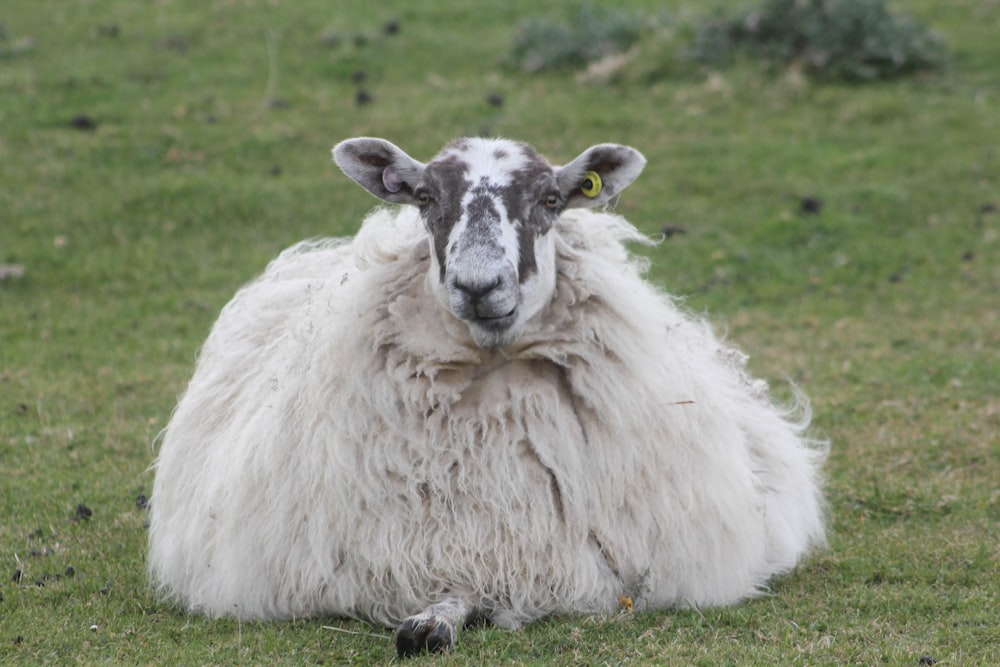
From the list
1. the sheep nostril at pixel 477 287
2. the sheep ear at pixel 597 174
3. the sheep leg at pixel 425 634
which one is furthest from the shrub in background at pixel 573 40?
the sheep leg at pixel 425 634

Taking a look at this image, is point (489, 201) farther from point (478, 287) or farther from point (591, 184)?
point (591, 184)

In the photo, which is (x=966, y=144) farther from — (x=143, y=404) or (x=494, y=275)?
(x=494, y=275)

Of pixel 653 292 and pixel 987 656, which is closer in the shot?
pixel 987 656

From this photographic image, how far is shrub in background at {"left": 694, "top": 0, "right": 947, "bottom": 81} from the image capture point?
15523 millimetres

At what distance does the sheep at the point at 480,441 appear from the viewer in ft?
18.1

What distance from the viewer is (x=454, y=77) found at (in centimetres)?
1627

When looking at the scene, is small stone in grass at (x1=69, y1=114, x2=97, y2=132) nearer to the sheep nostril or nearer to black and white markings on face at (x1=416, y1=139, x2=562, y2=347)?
black and white markings on face at (x1=416, y1=139, x2=562, y2=347)

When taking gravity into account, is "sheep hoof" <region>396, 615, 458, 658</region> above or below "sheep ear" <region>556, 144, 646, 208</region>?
below

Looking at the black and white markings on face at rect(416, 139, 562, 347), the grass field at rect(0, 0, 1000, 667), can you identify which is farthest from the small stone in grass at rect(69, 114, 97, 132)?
the black and white markings on face at rect(416, 139, 562, 347)

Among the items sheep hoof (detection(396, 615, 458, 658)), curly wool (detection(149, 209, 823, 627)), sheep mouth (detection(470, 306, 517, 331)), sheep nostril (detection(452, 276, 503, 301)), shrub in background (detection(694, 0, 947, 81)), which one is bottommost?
sheep hoof (detection(396, 615, 458, 658))

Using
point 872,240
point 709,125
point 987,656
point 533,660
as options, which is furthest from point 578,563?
point 709,125

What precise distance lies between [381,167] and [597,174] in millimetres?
975

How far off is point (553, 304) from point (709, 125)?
979 cm

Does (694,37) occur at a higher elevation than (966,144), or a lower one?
higher
